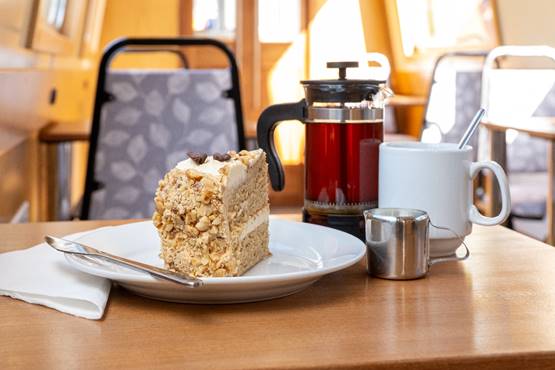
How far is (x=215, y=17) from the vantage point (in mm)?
6035

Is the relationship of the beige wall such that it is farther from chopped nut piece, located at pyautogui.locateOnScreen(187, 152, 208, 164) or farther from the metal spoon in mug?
chopped nut piece, located at pyautogui.locateOnScreen(187, 152, 208, 164)

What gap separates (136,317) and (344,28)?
18.2 feet

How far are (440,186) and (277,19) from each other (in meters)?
5.21

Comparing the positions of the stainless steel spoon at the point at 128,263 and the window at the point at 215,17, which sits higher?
the window at the point at 215,17

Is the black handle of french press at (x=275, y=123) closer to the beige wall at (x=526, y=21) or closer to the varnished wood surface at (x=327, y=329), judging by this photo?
the varnished wood surface at (x=327, y=329)

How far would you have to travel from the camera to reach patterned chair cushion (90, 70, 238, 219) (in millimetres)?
2336

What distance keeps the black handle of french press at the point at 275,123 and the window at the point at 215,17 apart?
199 inches

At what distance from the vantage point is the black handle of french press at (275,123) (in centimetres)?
110

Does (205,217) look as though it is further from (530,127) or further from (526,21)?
(526,21)

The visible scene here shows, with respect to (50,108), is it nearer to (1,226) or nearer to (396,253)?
(1,226)

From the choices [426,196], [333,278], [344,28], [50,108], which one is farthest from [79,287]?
[344,28]

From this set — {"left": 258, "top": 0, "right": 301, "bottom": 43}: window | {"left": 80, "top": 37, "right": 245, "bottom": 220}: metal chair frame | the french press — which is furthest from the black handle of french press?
{"left": 258, "top": 0, "right": 301, "bottom": 43}: window

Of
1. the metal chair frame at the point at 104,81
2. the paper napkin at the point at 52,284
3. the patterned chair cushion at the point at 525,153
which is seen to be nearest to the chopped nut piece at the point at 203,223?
the paper napkin at the point at 52,284

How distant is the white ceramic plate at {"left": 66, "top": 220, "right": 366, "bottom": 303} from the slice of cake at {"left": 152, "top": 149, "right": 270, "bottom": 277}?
0.15 ft
